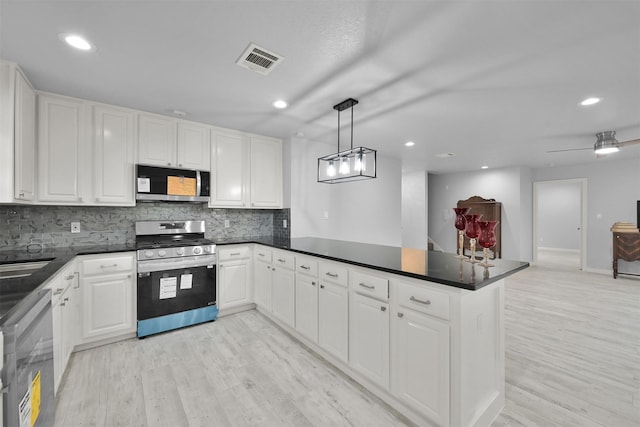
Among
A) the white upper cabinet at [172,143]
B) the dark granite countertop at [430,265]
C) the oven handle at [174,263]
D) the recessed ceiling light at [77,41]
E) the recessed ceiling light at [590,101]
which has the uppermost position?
the recessed ceiling light at [77,41]

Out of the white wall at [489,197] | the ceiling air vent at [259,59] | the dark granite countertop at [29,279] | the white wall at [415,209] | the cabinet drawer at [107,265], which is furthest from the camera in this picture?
the white wall at [415,209]

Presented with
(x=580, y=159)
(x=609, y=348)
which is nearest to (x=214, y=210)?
(x=609, y=348)

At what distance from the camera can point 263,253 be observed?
3.44 m

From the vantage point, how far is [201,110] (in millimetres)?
3074

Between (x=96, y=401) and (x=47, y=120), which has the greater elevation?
(x=47, y=120)

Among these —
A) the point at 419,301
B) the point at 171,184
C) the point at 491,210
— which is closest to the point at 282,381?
the point at 419,301

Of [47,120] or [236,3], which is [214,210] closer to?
[47,120]

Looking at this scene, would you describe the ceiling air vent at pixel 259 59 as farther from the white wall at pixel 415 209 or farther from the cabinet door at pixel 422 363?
the white wall at pixel 415 209

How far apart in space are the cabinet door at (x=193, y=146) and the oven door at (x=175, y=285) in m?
1.19

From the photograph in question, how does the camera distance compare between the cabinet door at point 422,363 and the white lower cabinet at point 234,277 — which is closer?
the cabinet door at point 422,363

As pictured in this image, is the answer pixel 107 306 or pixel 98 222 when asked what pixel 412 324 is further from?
pixel 98 222

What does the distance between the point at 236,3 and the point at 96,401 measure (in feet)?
9.00

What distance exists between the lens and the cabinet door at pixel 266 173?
397 cm

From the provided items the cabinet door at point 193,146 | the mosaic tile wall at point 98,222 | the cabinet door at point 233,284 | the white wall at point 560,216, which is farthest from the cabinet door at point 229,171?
the white wall at point 560,216
